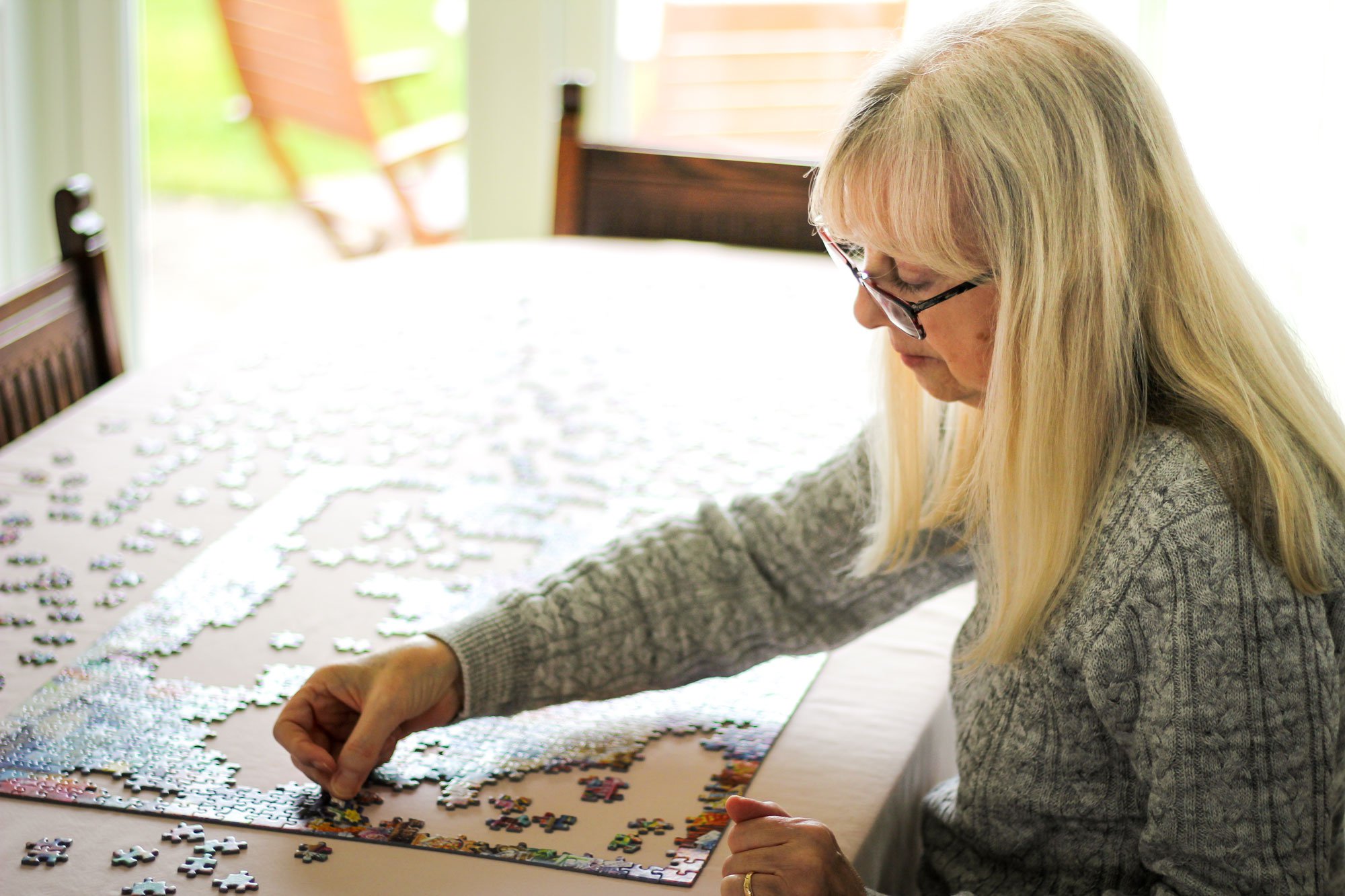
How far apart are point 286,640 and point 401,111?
4092 mm

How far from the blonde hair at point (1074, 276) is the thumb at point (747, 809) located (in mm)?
288

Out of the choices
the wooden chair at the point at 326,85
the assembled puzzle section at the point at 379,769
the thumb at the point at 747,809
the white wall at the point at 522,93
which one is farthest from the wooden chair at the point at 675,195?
the thumb at the point at 747,809

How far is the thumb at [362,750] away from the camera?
1.31 metres

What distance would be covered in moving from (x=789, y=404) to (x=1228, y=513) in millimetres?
1324

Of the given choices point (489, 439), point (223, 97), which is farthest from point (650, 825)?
point (223, 97)

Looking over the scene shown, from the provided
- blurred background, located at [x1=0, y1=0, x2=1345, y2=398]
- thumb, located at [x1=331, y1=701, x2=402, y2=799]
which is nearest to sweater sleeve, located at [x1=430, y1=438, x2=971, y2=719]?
thumb, located at [x1=331, y1=701, x2=402, y2=799]

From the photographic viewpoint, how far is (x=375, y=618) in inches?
65.9

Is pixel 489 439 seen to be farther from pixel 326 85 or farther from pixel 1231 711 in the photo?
pixel 326 85

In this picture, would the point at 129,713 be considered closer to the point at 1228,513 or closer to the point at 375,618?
the point at 375,618

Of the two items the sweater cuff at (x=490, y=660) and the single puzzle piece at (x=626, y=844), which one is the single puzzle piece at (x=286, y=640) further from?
the single puzzle piece at (x=626, y=844)

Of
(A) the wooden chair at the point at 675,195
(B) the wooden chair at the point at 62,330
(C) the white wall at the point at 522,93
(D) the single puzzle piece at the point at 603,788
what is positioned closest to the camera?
(D) the single puzzle piece at the point at 603,788

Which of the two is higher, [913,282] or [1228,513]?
[913,282]

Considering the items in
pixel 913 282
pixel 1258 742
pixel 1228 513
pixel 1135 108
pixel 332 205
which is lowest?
pixel 332 205

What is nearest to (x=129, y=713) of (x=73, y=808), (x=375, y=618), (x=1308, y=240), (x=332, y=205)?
(x=73, y=808)
